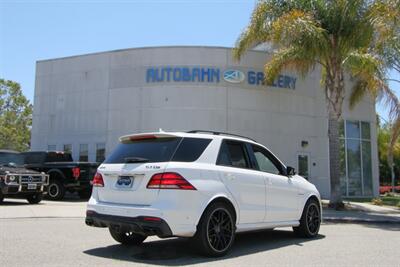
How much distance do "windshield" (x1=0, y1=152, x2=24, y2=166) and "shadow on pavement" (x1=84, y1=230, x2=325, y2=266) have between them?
10.9 meters

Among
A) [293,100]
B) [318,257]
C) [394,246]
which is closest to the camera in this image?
[318,257]

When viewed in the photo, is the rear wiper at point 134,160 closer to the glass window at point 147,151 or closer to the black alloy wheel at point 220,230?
the glass window at point 147,151

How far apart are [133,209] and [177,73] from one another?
16895 mm

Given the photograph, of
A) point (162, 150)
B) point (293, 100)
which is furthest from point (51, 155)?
point (162, 150)

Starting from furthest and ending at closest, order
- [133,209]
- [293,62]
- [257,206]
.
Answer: [293,62], [257,206], [133,209]

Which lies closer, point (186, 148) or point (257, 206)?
point (186, 148)

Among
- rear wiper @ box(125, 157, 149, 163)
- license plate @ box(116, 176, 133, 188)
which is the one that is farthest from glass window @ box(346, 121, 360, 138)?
license plate @ box(116, 176, 133, 188)

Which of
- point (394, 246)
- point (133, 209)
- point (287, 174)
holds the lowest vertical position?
point (394, 246)

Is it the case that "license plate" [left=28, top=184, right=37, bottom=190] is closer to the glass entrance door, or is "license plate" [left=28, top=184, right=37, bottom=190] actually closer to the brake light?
the brake light

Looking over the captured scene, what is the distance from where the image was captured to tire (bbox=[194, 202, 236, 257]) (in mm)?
6805

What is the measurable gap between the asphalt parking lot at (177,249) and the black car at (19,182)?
5.02m

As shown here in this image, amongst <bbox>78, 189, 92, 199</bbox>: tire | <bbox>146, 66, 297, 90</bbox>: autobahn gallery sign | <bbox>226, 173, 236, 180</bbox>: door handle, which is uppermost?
<bbox>146, 66, 297, 90</bbox>: autobahn gallery sign

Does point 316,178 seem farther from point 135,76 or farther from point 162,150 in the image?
point 162,150

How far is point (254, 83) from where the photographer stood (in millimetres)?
23828
